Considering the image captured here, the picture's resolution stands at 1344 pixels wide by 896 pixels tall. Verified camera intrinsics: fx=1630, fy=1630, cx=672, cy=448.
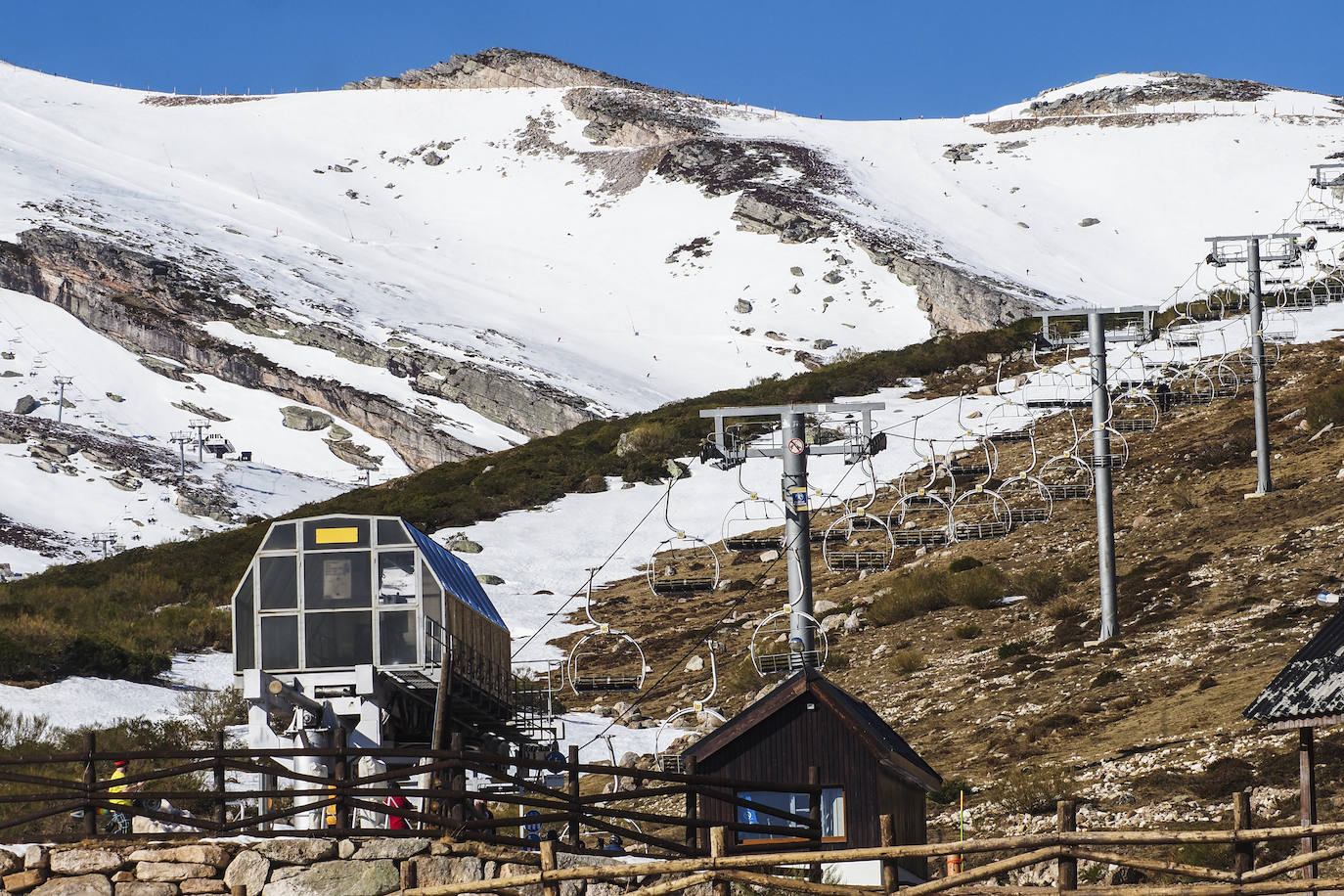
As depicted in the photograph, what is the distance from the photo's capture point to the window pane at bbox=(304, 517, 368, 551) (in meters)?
28.5

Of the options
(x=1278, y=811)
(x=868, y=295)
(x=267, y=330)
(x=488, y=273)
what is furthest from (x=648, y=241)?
(x=1278, y=811)

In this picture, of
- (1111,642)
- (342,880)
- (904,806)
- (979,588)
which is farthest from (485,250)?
(342,880)

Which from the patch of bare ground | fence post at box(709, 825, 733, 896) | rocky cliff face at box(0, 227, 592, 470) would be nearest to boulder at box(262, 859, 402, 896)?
fence post at box(709, 825, 733, 896)

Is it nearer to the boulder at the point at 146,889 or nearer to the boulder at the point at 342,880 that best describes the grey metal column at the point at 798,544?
the boulder at the point at 342,880

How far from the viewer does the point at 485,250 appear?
150000 mm

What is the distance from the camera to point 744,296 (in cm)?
13400

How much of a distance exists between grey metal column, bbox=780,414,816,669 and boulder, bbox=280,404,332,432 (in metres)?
87.5

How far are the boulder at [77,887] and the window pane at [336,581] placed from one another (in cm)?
1286

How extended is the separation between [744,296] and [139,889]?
120112mm

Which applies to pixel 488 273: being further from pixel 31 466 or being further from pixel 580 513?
pixel 580 513

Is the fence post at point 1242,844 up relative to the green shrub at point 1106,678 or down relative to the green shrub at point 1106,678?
down

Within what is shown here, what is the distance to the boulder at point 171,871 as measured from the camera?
1561 cm

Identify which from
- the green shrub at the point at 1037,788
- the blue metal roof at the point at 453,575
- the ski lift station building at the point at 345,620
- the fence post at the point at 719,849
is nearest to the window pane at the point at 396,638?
the ski lift station building at the point at 345,620

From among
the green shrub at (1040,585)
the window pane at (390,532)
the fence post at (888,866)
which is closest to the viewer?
the fence post at (888,866)
